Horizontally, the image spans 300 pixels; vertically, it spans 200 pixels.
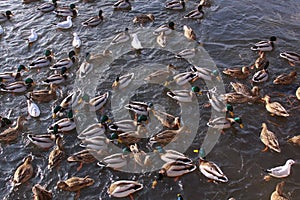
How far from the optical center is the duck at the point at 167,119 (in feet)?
36.6

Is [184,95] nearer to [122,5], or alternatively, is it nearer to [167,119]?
[167,119]

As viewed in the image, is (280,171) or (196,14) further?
(196,14)

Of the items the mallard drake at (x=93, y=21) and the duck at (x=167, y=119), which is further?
the mallard drake at (x=93, y=21)

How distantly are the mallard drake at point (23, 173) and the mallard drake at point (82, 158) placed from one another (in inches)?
42.1

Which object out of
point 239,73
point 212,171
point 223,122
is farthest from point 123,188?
point 239,73

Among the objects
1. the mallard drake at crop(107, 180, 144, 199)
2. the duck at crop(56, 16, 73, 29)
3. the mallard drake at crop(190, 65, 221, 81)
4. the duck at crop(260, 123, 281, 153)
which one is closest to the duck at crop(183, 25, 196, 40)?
the mallard drake at crop(190, 65, 221, 81)

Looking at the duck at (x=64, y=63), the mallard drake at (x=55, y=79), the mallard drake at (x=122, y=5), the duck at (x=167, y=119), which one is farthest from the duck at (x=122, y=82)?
the mallard drake at (x=122, y=5)

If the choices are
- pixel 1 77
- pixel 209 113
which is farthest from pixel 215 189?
pixel 1 77

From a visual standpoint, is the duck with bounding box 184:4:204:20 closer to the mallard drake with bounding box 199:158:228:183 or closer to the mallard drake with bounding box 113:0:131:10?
the mallard drake with bounding box 113:0:131:10

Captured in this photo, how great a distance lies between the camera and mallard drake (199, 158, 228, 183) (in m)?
9.49

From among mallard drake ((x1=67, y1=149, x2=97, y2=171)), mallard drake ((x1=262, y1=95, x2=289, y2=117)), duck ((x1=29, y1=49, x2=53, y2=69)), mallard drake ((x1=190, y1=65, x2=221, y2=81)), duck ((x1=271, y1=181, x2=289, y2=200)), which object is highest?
duck ((x1=29, y1=49, x2=53, y2=69))

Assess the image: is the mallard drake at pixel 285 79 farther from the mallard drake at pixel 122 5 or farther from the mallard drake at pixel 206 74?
the mallard drake at pixel 122 5

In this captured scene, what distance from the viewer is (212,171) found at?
378 inches

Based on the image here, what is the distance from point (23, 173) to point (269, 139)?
22.5ft
